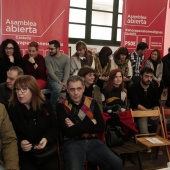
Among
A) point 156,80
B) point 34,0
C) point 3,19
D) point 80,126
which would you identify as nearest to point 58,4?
point 34,0

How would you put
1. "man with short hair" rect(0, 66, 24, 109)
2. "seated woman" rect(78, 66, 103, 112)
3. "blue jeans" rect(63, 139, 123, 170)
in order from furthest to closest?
1. "seated woman" rect(78, 66, 103, 112)
2. "man with short hair" rect(0, 66, 24, 109)
3. "blue jeans" rect(63, 139, 123, 170)

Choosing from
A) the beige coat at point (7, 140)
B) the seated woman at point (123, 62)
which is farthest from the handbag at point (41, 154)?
the seated woman at point (123, 62)

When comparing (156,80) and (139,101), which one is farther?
(156,80)

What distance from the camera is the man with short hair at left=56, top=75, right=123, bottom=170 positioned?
7.76 feet

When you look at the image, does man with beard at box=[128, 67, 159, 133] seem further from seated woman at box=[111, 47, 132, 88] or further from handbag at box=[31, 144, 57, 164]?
handbag at box=[31, 144, 57, 164]

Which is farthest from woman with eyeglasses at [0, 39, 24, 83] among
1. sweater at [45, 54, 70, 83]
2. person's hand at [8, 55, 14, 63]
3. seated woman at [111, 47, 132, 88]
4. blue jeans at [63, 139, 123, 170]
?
blue jeans at [63, 139, 123, 170]

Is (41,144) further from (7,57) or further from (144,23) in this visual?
(144,23)

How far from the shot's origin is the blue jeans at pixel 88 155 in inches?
90.7

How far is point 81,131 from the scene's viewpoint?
2.47 metres

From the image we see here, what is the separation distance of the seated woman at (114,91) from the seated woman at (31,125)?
1.33m

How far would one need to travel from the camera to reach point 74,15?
608 centimetres

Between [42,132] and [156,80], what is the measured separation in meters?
3.41

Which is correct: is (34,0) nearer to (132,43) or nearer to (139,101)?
(132,43)

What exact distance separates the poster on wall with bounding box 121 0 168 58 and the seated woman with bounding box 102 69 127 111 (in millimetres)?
2159
